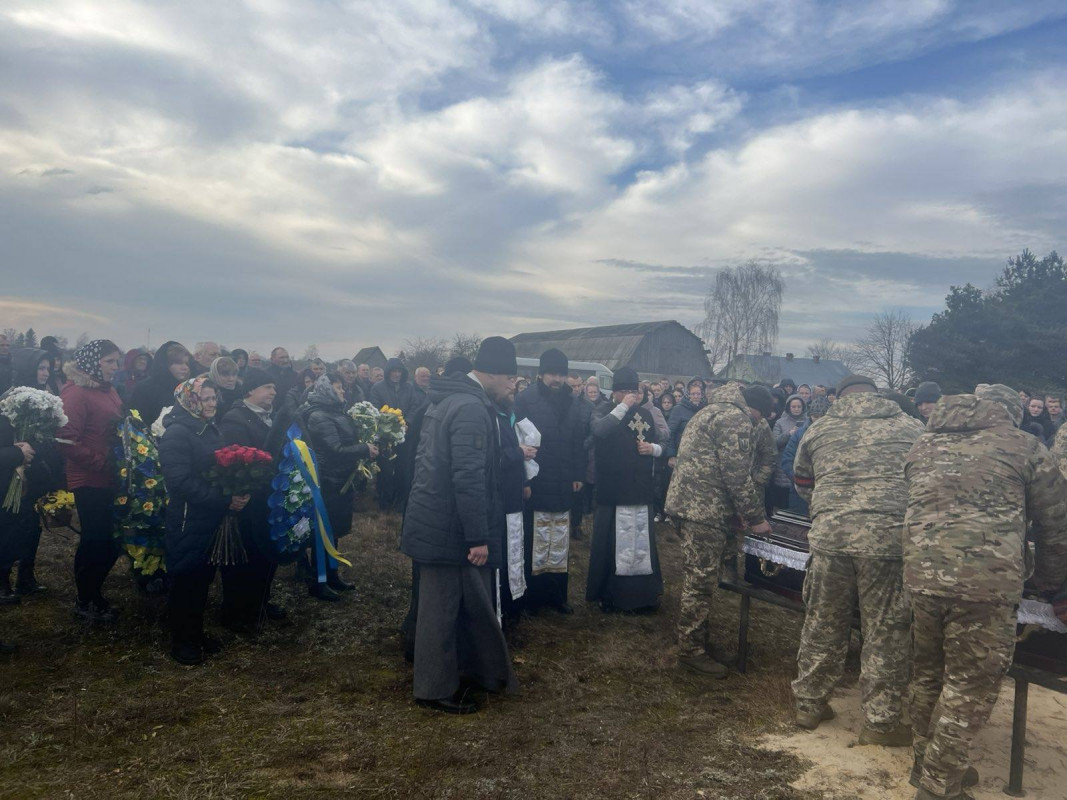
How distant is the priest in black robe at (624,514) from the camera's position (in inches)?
249

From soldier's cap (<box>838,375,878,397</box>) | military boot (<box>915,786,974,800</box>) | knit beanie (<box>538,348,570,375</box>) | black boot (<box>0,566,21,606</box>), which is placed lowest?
military boot (<box>915,786,974,800</box>)

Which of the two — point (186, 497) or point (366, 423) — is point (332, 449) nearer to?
point (366, 423)

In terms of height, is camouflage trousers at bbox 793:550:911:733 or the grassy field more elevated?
camouflage trousers at bbox 793:550:911:733

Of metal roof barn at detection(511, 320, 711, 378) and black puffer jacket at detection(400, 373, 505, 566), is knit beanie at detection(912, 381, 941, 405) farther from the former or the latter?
metal roof barn at detection(511, 320, 711, 378)

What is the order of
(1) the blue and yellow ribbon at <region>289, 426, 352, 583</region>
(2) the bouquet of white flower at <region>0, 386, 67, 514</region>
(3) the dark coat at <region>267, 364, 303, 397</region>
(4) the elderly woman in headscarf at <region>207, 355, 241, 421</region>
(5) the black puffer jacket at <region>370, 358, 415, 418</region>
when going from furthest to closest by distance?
(3) the dark coat at <region>267, 364, 303, 397</region> → (5) the black puffer jacket at <region>370, 358, 415, 418</region> → (1) the blue and yellow ribbon at <region>289, 426, 352, 583</region> → (4) the elderly woman in headscarf at <region>207, 355, 241, 421</region> → (2) the bouquet of white flower at <region>0, 386, 67, 514</region>

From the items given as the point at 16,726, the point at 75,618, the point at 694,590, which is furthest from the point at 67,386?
the point at 694,590

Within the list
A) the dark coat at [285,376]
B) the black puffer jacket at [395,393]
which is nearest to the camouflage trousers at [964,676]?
the black puffer jacket at [395,393]

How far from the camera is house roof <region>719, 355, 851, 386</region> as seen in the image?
4369 cm

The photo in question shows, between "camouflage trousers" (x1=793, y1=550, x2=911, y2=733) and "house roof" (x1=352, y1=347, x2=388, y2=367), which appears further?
"house roof" (x1=352, y1=347, x2=388, y2=367)

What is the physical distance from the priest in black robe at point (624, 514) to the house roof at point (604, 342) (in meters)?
35.3

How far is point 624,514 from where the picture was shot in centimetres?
639

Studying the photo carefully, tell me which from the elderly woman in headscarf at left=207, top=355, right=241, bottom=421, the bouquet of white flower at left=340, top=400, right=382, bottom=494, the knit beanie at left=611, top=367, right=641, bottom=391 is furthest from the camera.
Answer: the bouquet of white flower at left=340, top=400, right=382, bottom=494

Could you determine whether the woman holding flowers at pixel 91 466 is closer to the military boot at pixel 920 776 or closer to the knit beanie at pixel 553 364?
the knit beanie at pixel 553 364

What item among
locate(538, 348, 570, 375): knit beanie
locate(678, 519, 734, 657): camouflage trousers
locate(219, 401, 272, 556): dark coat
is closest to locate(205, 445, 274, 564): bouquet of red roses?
locate(219, 401, 272, 556): dark coat
